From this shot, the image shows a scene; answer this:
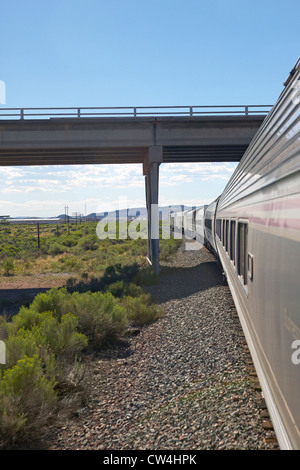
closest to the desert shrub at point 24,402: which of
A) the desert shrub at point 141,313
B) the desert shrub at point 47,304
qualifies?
the desert shrub at point 141,313

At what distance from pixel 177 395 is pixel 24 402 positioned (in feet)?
6.91

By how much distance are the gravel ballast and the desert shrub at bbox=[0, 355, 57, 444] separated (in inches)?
12.9

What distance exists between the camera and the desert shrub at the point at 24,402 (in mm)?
5621

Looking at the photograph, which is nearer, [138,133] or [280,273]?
[280,273]

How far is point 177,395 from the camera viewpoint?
661cm

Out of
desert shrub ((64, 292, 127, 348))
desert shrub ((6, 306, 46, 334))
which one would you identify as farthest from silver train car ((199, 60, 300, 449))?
desert shrub ((6, 306, 46, 334))

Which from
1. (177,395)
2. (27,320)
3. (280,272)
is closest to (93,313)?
(27,320)

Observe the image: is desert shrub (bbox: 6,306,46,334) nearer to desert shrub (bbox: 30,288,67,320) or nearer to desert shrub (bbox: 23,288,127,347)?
desert shrub (bbox: 23,288,127,347)

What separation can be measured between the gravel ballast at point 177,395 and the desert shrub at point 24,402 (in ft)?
1.08

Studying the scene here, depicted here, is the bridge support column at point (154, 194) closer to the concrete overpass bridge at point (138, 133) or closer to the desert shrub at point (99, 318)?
the concrete overpass bridge at point (138, 133)

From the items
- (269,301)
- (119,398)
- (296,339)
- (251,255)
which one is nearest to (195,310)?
(119,398)

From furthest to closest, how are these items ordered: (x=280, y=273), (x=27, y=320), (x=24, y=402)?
(x=27, y=320) → (x=24, y=402) → (x=280, y=273)

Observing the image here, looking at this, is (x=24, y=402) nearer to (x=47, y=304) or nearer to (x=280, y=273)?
(x=280, y=273)
